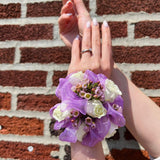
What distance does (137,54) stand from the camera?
722 millimetres

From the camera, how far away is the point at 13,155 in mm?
802

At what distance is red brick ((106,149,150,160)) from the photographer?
2.40ft

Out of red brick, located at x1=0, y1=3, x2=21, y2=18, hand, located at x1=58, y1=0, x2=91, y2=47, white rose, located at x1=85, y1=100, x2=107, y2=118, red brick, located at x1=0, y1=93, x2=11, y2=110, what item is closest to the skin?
hand, located at x1=58, y1=0, x2=91, y2=47

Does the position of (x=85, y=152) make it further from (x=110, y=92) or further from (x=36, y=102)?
(x=36, y=102)

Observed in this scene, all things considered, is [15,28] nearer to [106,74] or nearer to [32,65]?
[32,65]

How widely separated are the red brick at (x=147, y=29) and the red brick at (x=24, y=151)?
20.9 inches

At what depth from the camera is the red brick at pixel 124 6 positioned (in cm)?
71

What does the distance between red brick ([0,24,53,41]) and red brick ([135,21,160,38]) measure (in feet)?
1.07

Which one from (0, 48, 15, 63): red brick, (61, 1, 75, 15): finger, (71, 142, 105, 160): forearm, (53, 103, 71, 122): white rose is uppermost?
(61, 1, 75, 15): finger

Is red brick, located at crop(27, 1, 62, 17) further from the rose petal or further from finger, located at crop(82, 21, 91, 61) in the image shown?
the rose petal

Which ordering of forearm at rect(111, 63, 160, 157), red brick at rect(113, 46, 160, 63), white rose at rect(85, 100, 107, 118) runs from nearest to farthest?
1. white rose at rect(85, 100, 107, 118)
2. forearm at rect(111, 63, 160, 157)
3. red brick at rect(113, 46, 160, 63)

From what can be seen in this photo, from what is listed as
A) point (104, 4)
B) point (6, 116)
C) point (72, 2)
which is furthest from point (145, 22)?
point (6, 116)

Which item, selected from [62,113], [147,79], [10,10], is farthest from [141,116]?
[10,10]

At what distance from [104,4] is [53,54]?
27cm
